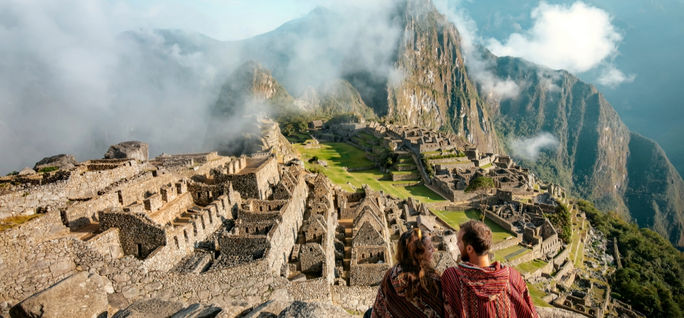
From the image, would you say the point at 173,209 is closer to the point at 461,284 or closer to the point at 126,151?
the point at 461,284

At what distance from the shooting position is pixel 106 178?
614 inches

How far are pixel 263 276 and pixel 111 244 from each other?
5234 mm

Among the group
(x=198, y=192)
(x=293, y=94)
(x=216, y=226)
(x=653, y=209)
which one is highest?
(x=293, y=94)

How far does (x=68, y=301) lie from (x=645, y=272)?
202 feet

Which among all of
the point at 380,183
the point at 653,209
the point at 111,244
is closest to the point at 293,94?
the point at 380,183

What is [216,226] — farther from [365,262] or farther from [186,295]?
[365,262]

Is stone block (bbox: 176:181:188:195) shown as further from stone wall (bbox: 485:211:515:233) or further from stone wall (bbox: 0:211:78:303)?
stone wall (bbox: 485:211:515:233)

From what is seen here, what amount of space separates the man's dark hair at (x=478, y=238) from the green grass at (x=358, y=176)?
32.2 meters

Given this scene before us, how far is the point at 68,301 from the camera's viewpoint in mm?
6043

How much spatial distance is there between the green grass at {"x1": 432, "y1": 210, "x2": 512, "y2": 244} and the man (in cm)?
3048

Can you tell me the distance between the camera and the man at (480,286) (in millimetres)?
4355

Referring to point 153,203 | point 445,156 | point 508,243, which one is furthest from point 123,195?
point 445,156

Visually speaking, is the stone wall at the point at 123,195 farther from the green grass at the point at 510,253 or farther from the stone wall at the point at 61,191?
the green grass at the point at 510,253

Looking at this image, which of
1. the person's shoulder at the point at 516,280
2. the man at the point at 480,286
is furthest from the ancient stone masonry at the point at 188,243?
the person's shoulder at the point at 516,280
